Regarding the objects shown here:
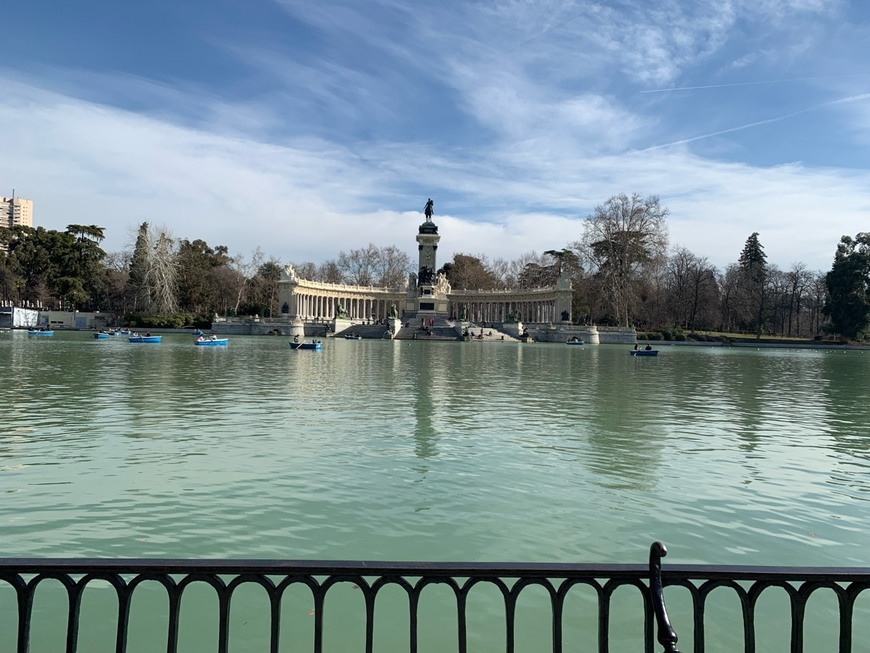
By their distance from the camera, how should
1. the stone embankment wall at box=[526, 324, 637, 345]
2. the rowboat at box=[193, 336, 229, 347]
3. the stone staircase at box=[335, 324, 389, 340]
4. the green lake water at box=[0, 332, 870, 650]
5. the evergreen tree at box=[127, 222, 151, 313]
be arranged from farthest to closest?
the evergreen tree at box=[127, 222, 151, 313]
the stone staircase at box=[335, 324, 389, 340]
the stone embankment wall at box=[526, 324, 637, 345]
the rowboat at box=[193, 336, 229, 347]
the green lake water at box=[0, 332, 870, 650]

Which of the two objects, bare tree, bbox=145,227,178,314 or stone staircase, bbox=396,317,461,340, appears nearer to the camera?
stone staircase, bbox=396,317,461,340

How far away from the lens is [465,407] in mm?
18547

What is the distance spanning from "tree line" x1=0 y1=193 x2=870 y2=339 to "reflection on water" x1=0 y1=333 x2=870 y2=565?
62.4 meters

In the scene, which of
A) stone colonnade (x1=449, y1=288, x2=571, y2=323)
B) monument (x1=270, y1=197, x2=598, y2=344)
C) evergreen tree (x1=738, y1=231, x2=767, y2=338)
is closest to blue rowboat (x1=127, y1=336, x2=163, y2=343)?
monument (x1=270, y1=197, x2=598, y2=344)

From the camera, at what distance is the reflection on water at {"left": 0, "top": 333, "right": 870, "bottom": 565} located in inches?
303

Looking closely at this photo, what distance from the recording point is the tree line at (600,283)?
80.3m

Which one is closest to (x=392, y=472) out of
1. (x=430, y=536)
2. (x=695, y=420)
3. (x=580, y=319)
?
(x=430, y=536)

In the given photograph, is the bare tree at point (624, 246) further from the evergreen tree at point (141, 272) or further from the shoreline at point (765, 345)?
the evergreen tree at point (141, 272)

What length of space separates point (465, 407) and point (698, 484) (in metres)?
8.72

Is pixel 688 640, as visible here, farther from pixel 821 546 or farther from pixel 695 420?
pixel 695 420

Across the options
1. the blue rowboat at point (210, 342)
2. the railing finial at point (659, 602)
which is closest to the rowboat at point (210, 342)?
the blue rowboat at point (210, 342)

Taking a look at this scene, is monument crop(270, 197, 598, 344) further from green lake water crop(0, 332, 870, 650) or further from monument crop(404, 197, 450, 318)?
green lake water crop(0, 332, 870, 650)

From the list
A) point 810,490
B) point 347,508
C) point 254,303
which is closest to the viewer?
point 347,508

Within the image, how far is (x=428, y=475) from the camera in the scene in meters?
10.7
